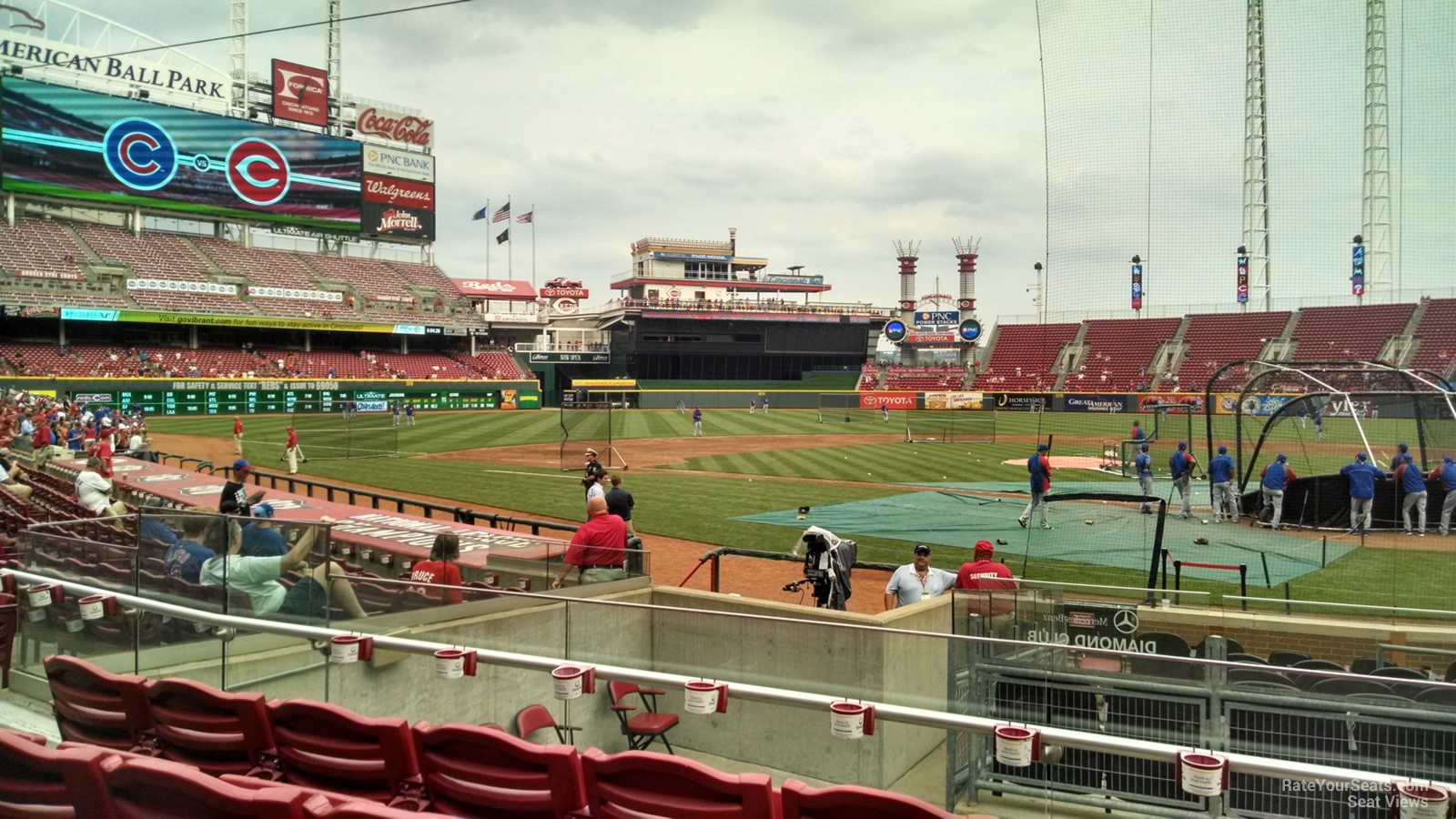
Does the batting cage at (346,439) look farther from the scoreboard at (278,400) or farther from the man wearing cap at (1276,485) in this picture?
the man wearing cap at (1276,485)

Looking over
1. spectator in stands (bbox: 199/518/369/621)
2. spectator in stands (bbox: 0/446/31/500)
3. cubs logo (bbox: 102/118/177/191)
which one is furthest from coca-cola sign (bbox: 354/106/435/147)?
spectator in stands (bbox: 199/518/369/621)

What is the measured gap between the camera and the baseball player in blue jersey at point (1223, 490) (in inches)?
693

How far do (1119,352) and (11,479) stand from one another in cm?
5400

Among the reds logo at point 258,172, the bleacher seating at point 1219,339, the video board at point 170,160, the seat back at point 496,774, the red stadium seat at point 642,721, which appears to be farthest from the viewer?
the reds logo at point 258,172

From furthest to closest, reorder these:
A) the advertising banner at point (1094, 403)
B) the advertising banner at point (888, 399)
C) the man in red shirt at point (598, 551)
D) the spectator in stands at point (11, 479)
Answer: the advertising banner at point (888, 399) → the advertising banner at point (1094, 403) → the spectator in stands at point (11, 479) → the man in red shirt at point (598, 551)

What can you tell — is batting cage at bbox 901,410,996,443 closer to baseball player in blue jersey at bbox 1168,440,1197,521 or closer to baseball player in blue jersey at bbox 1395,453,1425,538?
baseball player in blue jersey at bbox 1168,440,1197,521

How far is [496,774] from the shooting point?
3.71 metres

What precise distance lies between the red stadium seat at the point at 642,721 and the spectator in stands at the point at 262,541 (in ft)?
8.32

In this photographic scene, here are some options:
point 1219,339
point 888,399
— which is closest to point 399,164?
point 888,399

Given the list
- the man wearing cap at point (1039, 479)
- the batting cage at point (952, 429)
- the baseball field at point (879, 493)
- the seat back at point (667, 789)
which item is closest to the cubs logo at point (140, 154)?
the baseball field at point (879, 493)

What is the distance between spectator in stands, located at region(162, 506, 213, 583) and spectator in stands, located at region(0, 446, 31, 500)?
780 cm

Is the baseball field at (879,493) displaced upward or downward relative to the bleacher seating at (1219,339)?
downward

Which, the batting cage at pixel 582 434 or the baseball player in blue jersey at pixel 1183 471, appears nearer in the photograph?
the baseball player in blue jersey at pixel 1183 471

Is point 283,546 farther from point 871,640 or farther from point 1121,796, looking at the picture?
point 1121,796
